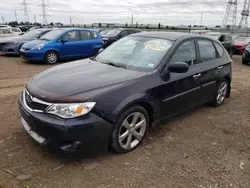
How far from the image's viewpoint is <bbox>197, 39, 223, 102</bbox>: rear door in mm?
4547

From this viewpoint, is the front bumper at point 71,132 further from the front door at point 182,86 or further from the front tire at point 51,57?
the front tire at point 51,57

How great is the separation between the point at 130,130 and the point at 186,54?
1789 millimetres

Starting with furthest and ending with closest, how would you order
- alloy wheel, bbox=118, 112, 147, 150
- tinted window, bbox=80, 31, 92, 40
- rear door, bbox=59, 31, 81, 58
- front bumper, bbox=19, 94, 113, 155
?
tinted window, bbox=80, 31, 92, 40
rear door, bbox=59, 31, 81, 58
alloy wheel, bbox=118, 112, 147, 150
front bumper, bbox=19, 94, 113, 155

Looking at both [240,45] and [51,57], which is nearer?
[51,57]

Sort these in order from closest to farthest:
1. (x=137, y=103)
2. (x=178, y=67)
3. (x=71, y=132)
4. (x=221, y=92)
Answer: (x=71, y=132), (x=137, y=103), (x=178, y=67), (x=221, y=92)

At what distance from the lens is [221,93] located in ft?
17.8

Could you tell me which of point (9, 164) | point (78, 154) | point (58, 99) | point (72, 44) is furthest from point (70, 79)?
point (72, 44)

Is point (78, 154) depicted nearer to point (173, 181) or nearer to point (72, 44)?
point (173, 181)

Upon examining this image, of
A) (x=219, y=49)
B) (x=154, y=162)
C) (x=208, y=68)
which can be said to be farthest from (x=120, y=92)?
(x=219, y=49)

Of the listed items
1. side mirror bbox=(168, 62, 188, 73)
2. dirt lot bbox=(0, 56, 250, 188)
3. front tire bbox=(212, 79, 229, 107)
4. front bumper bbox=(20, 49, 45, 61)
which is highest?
side mirror bbox=(168, 62, 188, 73)

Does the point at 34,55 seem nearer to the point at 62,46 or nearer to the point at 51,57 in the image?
the point at 51,57

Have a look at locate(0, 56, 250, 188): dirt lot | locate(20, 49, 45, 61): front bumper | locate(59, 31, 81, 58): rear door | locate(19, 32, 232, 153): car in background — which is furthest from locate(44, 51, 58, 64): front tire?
locate(19, 32, 232, 153): car in background

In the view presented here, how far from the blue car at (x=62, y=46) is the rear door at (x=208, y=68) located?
282 inches

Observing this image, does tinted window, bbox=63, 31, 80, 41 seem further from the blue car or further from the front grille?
the front grille
